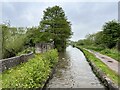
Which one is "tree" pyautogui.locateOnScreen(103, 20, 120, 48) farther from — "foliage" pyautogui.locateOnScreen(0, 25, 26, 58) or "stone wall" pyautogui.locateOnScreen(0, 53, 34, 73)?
"stone wall" pyautogui.locateOnScreen(0, 53, 34, 73)

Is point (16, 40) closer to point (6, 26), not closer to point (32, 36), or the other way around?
point (6, 26)

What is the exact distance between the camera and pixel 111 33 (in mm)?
43438

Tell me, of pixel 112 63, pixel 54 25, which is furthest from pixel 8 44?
pixel 54 25

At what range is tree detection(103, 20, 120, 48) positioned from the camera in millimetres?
42125

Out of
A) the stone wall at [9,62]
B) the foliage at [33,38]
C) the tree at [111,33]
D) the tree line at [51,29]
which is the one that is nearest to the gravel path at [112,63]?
the stone wall at [9,62]

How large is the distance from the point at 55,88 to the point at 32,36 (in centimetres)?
3358

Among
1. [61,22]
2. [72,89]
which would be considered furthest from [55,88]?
[61,22]

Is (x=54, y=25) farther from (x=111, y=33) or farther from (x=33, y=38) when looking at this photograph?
(x=111, y=33)

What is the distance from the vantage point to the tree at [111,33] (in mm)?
42125

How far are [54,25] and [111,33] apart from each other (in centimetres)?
1013

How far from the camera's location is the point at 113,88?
9953 millimetres

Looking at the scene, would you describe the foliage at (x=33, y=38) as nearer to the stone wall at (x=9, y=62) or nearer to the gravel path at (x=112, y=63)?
the gravel path at (x=112, y=63)

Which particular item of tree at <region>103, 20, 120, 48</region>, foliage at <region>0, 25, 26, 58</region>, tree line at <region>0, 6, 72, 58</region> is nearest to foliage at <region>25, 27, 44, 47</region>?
tree line at <region>0, 6, 72, 58</region>

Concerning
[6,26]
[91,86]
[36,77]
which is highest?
[6,26]
